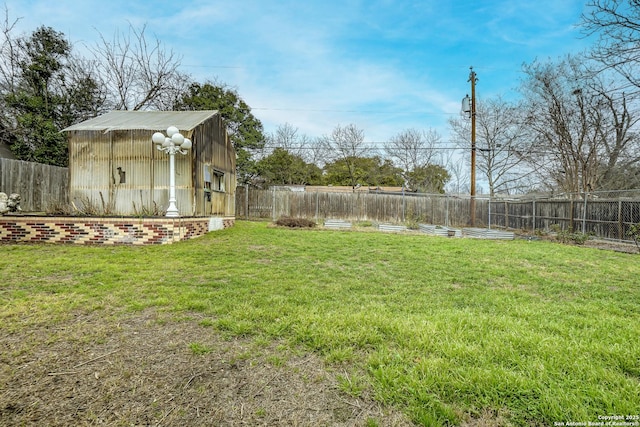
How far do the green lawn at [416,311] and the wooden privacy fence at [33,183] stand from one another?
6383 millimetres

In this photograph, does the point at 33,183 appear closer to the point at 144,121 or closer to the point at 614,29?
the point at 144,121

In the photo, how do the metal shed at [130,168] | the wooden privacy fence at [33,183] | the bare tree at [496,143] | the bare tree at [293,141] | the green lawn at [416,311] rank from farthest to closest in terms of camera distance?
the bare tree at [293,141] → the bare tree at [496,143] → the wooden privacy fence at [33,183] → the metal shed at [130,168] → the green lawn at [416,311]

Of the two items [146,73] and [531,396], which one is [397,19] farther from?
[146,73]

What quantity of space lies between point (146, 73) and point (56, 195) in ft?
27.9

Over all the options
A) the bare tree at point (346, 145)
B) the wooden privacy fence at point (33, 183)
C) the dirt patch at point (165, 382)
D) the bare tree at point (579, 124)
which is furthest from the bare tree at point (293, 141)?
the dirt patch at point (165, 382)

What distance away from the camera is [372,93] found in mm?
17109

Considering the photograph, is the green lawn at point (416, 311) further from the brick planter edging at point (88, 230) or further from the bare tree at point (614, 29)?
the bare tree at point (614, 29)

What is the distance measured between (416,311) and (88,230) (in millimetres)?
7054

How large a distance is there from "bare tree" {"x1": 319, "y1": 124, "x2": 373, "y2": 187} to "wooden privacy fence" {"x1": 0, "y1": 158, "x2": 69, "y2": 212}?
19.2 m

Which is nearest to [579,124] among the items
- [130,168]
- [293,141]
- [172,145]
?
[172,145]

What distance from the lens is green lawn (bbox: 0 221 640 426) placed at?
58.9 inches

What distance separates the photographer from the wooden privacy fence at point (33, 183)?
31.3 ft

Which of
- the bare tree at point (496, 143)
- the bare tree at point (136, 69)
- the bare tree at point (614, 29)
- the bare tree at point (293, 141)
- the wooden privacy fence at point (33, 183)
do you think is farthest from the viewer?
the bare tree at point (293, 141)

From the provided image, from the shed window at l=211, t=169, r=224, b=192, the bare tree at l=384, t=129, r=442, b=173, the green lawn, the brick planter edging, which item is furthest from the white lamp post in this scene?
the bare tree at l=384, t=129, r=442, b=173
